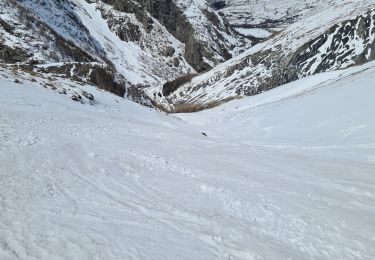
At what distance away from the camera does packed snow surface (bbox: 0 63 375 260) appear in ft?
21.7

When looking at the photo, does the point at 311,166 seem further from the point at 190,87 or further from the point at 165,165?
the point at 190,87

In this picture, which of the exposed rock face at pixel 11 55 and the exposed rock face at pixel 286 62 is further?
the exposed rock face at pixel 286 62

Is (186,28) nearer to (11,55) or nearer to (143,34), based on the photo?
(143,34)

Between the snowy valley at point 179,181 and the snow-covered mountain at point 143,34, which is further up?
the snow-covered mountain at point 143,34

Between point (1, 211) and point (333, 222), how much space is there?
683 cm

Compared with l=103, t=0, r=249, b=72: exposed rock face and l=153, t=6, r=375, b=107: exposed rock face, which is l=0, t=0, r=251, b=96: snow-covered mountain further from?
l=153, t=6, r=375, b=107: exposed rock face

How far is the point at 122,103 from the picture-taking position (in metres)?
29.1

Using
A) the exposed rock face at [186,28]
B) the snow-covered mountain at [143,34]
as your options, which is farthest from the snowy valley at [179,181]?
the exposed rock face at [186,28]

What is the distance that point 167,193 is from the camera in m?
9.56

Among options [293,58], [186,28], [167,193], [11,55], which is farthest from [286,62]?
[186,28]

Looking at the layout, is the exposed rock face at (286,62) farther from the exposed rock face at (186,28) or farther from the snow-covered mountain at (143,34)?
the exposed rock face at (186,28)

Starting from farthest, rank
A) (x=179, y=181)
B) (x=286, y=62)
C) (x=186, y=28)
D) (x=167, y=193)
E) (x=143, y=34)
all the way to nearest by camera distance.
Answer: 1. (x=186, y=28)
2. (x=143, y=34)
3. (x=286, y=62)
4. (x=179, y=181)
5. (x=167, y=193)

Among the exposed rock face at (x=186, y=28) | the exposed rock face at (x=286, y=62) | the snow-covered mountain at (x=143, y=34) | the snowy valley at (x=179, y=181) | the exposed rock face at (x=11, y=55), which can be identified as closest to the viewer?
the snowy valley at (x=179, y=181)

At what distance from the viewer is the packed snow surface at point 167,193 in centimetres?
662
